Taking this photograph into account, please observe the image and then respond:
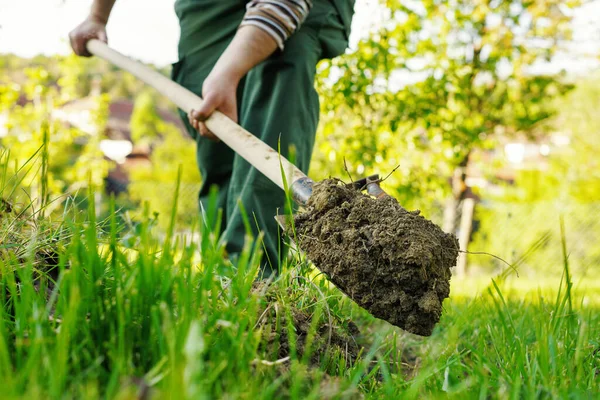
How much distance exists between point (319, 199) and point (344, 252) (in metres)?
0.22

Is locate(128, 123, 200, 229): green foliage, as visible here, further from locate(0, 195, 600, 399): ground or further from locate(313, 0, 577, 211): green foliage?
locate(0, 195, 600, 399): ground

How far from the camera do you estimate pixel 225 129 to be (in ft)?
7.22

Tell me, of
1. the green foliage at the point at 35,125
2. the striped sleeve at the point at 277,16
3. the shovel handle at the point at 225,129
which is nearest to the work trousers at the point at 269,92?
the striped sleeve at the point at 277,16

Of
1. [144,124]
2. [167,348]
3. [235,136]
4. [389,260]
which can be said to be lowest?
[167,348]

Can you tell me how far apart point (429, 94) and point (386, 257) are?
4.34 meters

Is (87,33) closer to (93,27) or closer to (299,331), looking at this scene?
(93,27)

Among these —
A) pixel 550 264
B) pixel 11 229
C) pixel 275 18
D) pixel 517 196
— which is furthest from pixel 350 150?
pixel 517 196

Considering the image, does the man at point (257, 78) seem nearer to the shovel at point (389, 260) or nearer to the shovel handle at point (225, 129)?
the shovel handle at point (225, 129)

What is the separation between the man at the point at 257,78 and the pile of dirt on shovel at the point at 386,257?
2.03ft

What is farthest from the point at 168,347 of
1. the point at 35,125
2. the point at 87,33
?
the point at 35,125

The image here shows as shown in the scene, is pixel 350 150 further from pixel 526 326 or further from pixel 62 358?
pixel 62 358

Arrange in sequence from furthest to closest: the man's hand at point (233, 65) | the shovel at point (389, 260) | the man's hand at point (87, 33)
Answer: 1. the man's hand at point (87, 33)
2. the man's hand at point (233, 65)
3. the shovel at point (389, 260)

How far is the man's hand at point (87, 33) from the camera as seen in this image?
10.6 ft

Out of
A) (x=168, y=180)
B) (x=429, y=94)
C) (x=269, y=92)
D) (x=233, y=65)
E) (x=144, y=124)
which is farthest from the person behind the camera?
(x=144, y=124)
